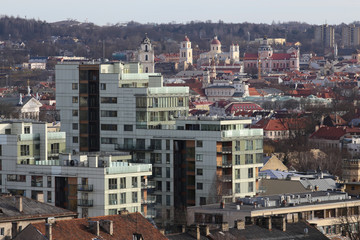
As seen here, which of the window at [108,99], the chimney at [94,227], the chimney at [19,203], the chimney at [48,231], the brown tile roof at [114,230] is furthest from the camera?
the window at [108,99]

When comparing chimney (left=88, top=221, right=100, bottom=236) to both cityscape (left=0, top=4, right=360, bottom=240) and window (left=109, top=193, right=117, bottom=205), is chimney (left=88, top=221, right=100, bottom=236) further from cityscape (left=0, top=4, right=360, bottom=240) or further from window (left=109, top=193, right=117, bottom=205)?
window (left=109, top=193, right=117, bottom=205)

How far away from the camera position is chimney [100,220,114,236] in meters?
49.4

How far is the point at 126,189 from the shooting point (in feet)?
208

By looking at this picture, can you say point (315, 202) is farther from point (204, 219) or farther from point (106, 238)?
point (106, 238)

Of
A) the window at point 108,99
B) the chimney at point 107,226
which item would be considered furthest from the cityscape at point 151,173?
the chimney at point 107,226

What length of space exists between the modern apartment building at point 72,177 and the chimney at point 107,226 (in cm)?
1216

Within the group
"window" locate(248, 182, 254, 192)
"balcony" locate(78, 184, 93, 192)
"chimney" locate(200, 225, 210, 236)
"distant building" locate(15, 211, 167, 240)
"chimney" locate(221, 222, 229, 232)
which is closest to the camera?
"distant building" locate(15, 211, 167, 240)

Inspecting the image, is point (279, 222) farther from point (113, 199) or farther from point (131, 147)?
point (131, 147)

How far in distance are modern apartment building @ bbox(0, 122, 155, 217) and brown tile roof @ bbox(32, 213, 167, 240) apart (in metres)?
10.9

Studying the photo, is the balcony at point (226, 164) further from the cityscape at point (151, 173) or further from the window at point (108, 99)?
the window at point (108, 99)

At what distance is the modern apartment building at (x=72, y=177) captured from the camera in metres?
63.1

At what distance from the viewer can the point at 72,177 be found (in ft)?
210

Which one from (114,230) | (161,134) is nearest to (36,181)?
(161,134)

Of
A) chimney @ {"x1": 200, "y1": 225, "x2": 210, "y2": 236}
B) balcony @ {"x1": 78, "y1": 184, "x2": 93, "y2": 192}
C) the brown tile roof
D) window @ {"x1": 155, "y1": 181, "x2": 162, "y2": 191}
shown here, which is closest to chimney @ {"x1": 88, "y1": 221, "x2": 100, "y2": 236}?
the brown tile roof
